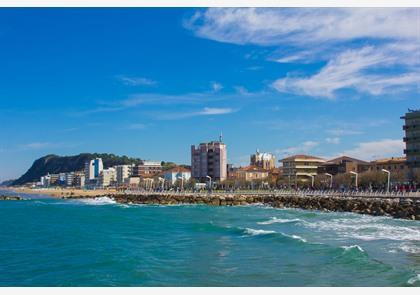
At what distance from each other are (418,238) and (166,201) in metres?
49.6

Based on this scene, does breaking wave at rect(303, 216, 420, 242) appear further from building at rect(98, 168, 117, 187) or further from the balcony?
building at rect(98, 168, 117, 187)

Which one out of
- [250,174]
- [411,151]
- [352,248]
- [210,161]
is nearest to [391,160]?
[411,151]

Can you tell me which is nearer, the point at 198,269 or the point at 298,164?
the point at 198,269

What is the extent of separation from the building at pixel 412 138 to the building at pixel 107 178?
4967 inches

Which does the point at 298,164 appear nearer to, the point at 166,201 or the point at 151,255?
the point at 166,201

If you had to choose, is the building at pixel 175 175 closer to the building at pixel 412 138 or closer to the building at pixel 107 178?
the building at pixel 107 178

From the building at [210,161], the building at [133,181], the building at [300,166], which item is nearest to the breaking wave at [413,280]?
the building at [300,166]

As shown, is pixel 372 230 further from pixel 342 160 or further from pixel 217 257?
pixel 342 160

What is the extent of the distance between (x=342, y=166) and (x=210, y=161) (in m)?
36.1

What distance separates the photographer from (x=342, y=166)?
321 feet

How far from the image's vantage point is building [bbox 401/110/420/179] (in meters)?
72.9
